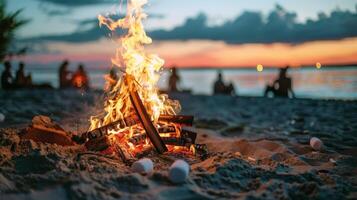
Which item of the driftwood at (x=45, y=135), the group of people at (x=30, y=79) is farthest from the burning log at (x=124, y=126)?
the group of people at (x=30, y=79)

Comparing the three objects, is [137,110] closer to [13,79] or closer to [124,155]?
[124,155]

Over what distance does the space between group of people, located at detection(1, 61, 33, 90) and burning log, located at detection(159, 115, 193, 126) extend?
601 inches

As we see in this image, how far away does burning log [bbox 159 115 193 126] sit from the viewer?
7.00 metres

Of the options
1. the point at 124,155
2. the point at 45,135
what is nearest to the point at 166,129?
the point at 124,155

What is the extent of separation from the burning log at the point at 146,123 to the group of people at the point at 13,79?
15.4 m

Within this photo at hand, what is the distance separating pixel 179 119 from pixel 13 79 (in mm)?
→ 16603

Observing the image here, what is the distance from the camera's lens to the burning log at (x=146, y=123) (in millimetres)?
6441

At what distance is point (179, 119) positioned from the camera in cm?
706

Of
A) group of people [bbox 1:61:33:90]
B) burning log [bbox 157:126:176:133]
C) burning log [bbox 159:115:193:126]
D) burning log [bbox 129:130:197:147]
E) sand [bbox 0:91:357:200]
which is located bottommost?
sand [bbox 0:91:357:200]

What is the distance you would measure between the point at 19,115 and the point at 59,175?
6.40 meters

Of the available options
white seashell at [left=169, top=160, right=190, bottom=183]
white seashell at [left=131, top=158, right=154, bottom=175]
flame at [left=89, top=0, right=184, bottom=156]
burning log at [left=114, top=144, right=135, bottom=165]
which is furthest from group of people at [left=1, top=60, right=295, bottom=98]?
white seashell at [left=169, top=160, right=190, bottom=183]

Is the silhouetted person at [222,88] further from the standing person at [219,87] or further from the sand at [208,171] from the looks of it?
the sand at [208,171]

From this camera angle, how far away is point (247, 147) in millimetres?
7484

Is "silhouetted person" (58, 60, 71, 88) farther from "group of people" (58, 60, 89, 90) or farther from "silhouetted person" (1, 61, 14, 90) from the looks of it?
"silhouetted person" (1, 61, 14, 90)
